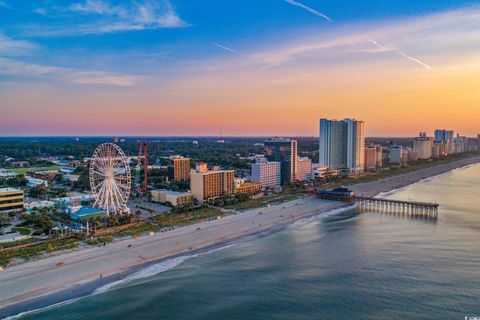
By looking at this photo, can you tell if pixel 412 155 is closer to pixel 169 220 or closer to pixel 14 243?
pixel 169 220

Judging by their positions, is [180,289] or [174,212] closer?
[180,289]

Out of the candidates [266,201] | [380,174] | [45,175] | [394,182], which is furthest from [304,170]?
[45,175]

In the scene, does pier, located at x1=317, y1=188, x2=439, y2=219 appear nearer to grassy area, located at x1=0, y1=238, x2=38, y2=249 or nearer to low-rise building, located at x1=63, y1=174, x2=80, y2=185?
grassy area, located at x1=0, y1=238, x2=38, y2=249

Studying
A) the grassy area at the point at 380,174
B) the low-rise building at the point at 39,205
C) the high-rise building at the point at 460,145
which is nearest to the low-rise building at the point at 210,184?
the low-rise building at the point at 39,205

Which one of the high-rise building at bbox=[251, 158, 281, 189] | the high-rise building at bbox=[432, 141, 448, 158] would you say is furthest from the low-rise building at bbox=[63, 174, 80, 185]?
the high-rise building at bbox=[432, 141, 448, 158]

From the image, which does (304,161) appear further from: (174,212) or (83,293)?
(83,293)

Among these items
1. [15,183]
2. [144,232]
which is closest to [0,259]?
[144,232]

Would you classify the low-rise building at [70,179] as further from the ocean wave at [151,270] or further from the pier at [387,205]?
the ocean wave at [151,270]
